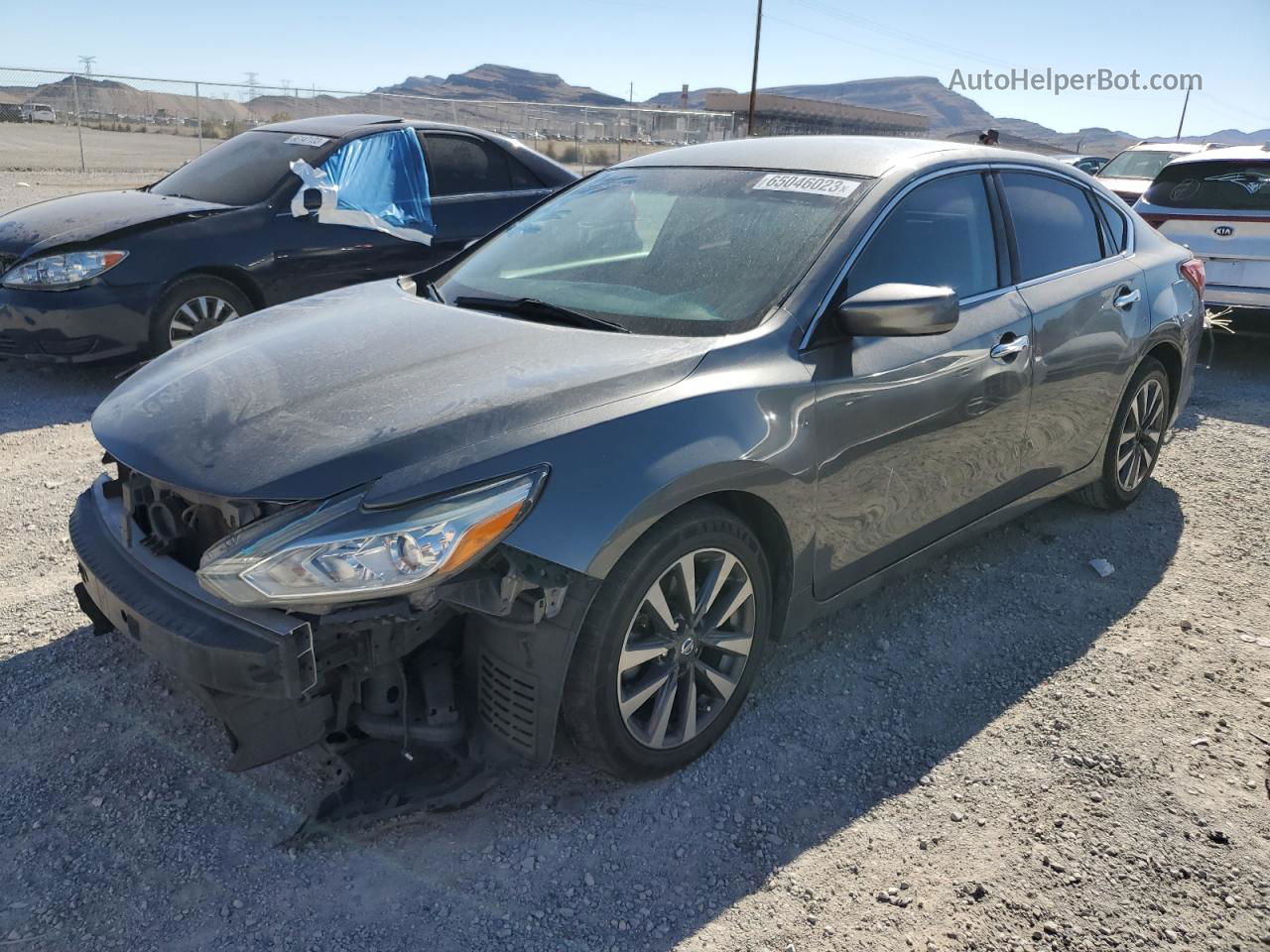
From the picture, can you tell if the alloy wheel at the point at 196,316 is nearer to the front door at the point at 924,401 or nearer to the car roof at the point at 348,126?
the car roof at the point at 348,126

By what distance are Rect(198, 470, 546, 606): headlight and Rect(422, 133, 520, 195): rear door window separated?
17.5 ft

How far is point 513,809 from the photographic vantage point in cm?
267

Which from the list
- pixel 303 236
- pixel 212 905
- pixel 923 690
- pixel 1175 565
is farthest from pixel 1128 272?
pixel 303 236

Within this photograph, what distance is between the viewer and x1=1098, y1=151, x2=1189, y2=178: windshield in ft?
51.1

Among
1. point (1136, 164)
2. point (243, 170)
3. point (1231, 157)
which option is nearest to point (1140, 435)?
point (1231, 157)

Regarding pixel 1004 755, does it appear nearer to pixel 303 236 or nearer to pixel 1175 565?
pixel 1175 565

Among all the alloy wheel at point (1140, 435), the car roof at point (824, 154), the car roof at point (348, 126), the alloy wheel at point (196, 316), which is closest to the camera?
the car roof at point (824, 154)

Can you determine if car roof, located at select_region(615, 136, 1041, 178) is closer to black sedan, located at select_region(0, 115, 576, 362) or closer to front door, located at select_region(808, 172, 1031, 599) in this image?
front door, located at select_region(808, 172, 1031, 599)

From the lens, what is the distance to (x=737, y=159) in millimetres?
3607

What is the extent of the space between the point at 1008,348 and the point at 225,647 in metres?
2.77

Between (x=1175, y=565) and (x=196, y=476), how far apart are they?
13.2 ft

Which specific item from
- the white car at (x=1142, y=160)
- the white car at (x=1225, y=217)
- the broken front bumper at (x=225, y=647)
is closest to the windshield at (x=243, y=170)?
the broken front bumper at (x=225, y=647)

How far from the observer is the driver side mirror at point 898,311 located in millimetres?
2826

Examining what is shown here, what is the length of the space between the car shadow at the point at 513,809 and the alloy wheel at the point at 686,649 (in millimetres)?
187
